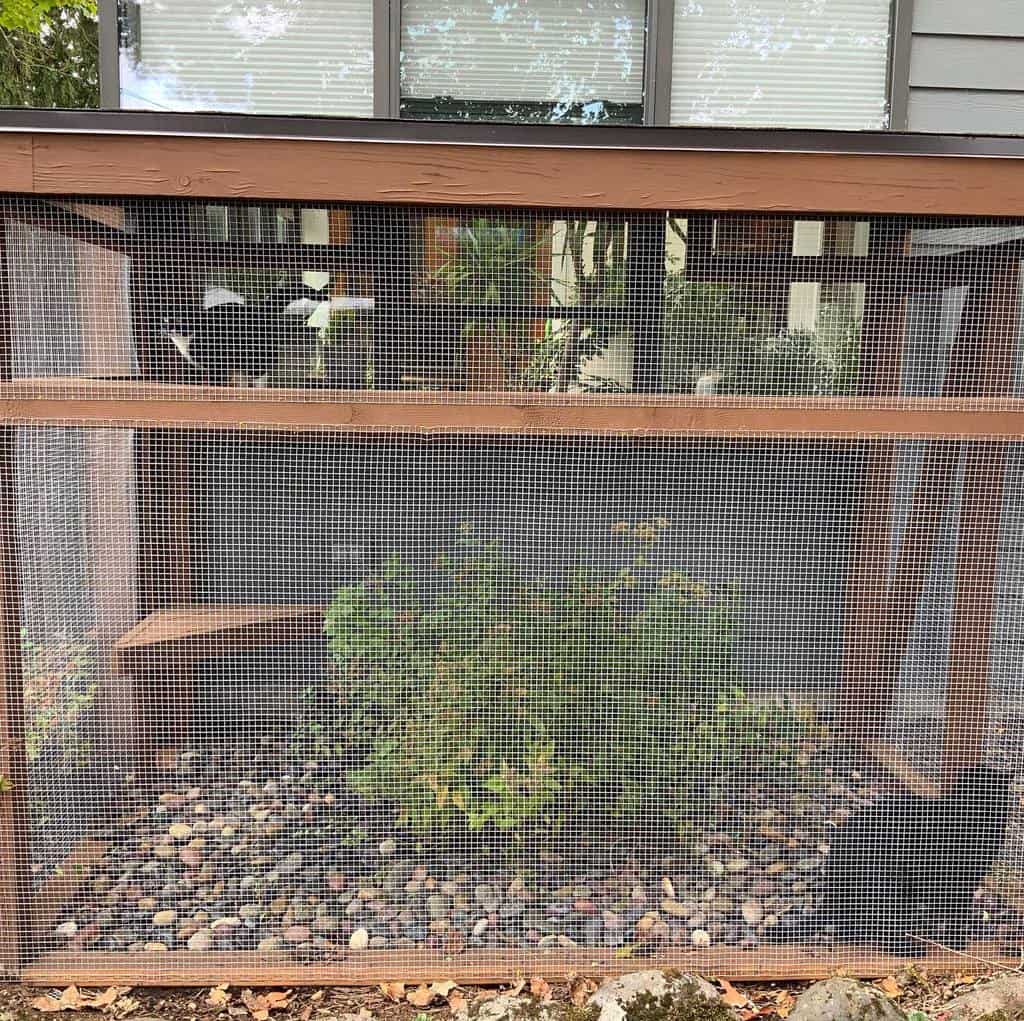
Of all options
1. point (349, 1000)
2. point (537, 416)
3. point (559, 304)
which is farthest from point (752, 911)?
point (559, 304)

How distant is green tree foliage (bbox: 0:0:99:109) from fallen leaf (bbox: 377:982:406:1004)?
9.37 meters

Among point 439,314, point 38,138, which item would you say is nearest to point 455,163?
point 439,314

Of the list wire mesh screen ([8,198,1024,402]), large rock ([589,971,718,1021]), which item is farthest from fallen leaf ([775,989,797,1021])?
wire mesh screen ([8,198,1024,402])

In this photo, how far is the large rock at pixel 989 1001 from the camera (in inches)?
80.5

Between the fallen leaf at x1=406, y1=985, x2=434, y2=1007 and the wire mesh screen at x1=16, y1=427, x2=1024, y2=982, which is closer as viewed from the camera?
the fallen leaf at x1=406, y1=985, x2=434, y2=1007

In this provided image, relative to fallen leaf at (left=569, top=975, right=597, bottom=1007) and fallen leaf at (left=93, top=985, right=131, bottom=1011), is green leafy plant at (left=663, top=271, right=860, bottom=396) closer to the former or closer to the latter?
fallen leaf at (left=569, top=975, right=597, bottom=1007)

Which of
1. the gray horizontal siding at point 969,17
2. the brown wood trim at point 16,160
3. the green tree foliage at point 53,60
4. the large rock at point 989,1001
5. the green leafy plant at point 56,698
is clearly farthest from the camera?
the green tree foliage at point 53,60

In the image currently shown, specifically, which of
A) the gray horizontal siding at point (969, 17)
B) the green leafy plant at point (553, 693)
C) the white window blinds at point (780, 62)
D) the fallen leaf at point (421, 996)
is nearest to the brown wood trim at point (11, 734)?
the green leafy plant at point (553, 693)

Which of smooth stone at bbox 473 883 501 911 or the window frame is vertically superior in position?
the window frame

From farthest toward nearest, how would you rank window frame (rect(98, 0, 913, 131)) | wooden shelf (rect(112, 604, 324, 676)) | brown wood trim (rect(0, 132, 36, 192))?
window frame (rect(98, 0, 913, 131)), wooden shelf (rect(112, 604, 324, 676)), brown wood trim (rect(0, 132, 36, 192))

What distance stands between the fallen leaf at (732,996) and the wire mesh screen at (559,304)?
1.57 meters

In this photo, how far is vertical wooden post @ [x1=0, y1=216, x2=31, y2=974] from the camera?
214 centimetres

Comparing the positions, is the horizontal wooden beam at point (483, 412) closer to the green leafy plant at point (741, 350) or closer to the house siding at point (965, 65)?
the green leafy plant at point (741, 350)

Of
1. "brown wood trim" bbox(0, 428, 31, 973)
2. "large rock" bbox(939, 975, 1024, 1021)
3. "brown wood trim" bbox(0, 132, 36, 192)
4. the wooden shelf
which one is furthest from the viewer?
the wooden shelf
